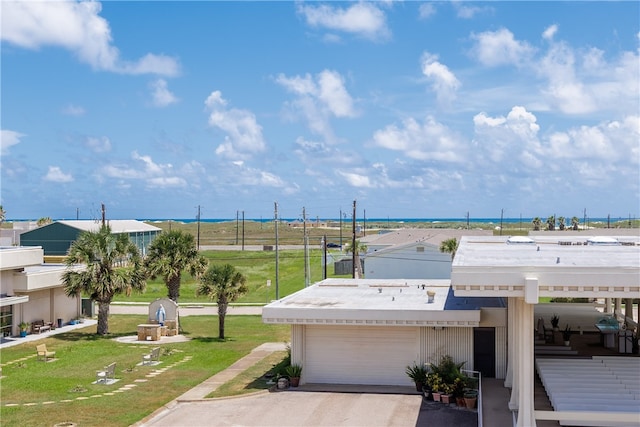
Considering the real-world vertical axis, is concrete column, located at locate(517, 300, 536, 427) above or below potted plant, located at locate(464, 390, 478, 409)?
above

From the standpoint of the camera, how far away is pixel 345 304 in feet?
80.7

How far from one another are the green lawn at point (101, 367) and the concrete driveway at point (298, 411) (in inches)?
52.5

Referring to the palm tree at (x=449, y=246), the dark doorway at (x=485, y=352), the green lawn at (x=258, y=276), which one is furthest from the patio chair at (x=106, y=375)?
the palm tree at (x=449, y=246)

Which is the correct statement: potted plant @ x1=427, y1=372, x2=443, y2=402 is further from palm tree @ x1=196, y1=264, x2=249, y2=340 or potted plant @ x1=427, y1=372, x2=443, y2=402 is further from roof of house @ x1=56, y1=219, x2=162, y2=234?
roof of house @ x1=56, y1=219, x2=162, y2=234

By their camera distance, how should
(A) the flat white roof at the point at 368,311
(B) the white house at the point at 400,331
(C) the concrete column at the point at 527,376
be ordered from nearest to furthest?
(C) the concrete column at the point at 527,376 → (B) the white house at the point at 400,331 → (A) the flat white roof at the point at 368,311

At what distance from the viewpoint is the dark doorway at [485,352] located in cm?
2331

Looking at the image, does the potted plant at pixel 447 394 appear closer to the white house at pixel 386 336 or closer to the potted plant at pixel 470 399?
the potted plant at pixel 470 399

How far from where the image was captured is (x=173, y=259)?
36250mm

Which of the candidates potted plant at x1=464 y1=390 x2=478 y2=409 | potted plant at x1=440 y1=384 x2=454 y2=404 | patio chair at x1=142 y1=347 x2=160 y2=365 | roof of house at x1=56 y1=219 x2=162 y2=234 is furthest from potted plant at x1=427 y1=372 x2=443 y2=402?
roof of house at x1=56 y1=219 x2=162 y2=234

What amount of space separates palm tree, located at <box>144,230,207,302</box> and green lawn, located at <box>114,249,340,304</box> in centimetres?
1165

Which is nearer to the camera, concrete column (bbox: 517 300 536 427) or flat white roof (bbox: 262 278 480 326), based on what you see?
concrete column (bbox: 517 300 536 427)

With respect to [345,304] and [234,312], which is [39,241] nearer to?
[234,312]

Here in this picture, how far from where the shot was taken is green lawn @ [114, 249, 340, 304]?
179 feet

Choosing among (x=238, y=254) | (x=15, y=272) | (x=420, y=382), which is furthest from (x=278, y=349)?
(x=238, y=254)
